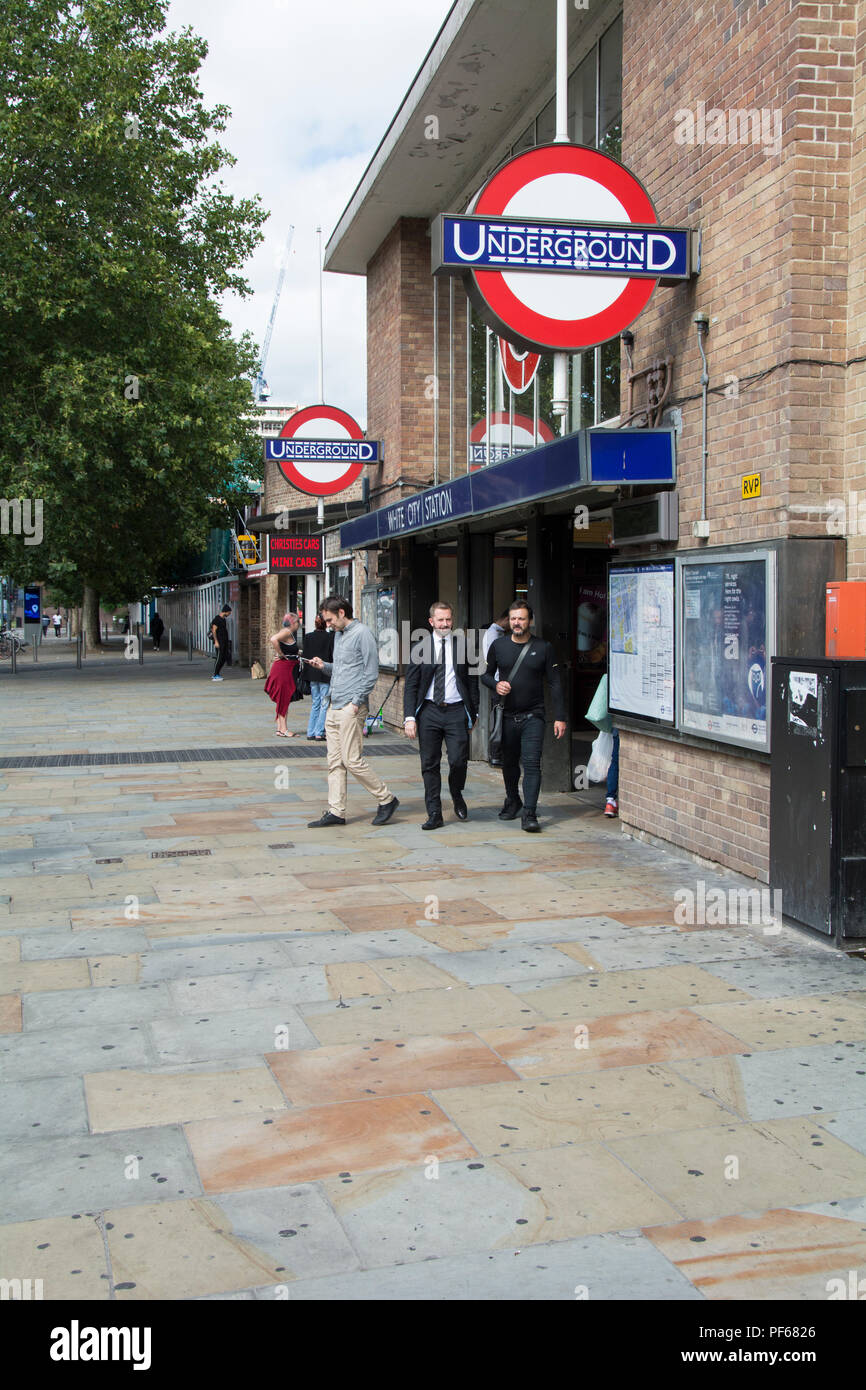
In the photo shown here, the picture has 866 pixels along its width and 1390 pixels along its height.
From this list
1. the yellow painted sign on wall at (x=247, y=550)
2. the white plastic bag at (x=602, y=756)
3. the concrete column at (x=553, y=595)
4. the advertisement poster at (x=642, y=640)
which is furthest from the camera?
the yellow painted sign on wall at (x=247, y=550)

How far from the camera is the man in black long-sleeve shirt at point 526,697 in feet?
30.5

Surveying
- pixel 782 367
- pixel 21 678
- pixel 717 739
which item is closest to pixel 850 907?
pixel 717 739

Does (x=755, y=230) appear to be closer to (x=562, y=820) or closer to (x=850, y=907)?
(x=850, y=907)

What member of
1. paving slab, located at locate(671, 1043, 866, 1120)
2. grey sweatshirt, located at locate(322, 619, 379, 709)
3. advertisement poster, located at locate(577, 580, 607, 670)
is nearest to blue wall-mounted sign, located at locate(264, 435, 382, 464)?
advertisement poster, located at locate(577, 580, 607, 670)

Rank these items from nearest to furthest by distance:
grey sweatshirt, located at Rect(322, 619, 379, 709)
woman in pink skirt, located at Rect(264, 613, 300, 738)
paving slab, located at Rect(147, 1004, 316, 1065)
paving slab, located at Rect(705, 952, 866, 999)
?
paving slab, located at Rect(147, 1004, 316, 1065) < paving slab, located at Rect(705, 952, 866, 999) < grey sweatshirt, located at Rect(322, 619, 379, 709) < woman in pink skirt, located at Rect(264, 613, 300, 738)

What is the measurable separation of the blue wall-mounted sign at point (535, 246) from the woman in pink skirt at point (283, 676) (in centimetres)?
896

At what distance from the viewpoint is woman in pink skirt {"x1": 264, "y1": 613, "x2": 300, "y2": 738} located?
15.9m

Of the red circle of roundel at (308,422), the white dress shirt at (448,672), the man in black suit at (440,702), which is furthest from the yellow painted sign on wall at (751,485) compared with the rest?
the red circle of roundel at (308,422)

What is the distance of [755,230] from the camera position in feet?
22.8

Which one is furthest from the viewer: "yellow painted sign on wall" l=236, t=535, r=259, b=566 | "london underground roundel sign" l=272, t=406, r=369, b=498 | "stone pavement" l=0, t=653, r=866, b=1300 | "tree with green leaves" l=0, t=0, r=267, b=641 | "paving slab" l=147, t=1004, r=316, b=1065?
"yellow painted sign on wall" l=236, t=535, r=259, b=566

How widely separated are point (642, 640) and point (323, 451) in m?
8.22

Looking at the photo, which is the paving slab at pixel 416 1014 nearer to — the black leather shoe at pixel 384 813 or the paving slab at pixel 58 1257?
the paving slab at pixel 58 1257

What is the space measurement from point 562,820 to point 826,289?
4.68 metres

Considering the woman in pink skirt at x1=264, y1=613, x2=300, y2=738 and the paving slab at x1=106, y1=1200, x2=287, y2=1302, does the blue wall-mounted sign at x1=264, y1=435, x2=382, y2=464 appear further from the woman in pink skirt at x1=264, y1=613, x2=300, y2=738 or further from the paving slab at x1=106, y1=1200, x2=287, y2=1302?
the paving slab at x1=106, y1=1200, x2=287, y2=1302
